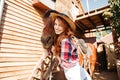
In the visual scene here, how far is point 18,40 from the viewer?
18.2 feet

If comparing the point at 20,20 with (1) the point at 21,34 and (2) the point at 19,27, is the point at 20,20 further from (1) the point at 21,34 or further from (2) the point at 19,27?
(1) the point at 21,34

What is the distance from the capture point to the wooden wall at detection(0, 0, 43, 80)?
492 centimetres

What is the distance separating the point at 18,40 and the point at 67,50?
163 inches

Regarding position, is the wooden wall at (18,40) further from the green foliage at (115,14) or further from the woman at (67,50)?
the green foliage at (115,14)

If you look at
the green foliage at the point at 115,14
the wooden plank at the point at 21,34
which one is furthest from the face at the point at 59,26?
the green foliage at the point at 115,14

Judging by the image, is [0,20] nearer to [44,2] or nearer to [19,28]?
[19,28]

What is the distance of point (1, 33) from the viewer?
4840mm

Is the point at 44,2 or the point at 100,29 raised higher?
the point at 44,2

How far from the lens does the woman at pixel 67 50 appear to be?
1.69m

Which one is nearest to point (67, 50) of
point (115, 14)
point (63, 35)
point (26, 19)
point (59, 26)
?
point (63, 35)

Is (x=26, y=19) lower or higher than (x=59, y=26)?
higher

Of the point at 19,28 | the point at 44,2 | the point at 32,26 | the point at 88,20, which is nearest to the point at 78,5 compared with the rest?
the point at 88,20

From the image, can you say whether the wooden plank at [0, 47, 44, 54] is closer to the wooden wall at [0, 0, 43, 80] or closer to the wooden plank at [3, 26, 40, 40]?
the wooden wall at [0, 0, 43, 80]

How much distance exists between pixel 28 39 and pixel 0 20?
6.00 feet
